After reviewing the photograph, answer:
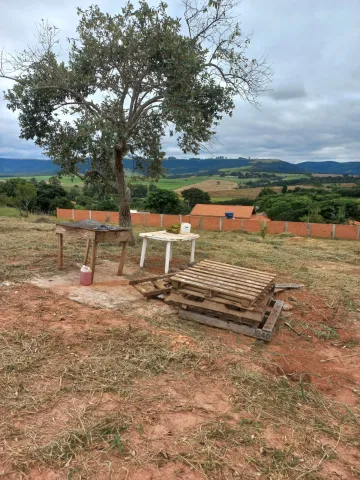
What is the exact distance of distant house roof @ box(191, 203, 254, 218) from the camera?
51.8 meters

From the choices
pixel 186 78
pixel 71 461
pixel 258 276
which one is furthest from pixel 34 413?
pixel 186 78

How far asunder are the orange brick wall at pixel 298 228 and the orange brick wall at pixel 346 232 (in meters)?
2.21

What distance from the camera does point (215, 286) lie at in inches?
176

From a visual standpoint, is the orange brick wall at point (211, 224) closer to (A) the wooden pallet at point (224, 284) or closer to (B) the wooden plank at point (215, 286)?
(A) the wooden pallet at point (224, 284)

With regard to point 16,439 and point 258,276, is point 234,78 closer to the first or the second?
point 258,276

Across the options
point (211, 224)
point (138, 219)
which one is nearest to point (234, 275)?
point (211, 224)

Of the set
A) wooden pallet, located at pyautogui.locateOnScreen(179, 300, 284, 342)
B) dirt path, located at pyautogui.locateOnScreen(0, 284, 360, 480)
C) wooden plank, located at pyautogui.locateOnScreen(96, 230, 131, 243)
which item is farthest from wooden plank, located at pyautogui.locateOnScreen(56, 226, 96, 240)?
wooden pallet, located at pyautogui.locateOnScreen(179, 300, 284, 342)

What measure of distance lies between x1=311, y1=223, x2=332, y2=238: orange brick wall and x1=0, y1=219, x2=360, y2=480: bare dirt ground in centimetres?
2100

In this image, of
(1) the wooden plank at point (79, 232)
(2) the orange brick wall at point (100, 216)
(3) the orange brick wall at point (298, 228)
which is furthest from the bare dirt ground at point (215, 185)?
(1) the wooden plank at point (79, 232)

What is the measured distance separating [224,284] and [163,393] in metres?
2.05

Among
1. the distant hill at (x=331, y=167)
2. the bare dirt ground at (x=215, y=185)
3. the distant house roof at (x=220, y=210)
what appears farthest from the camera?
the distant hill at (x=331, y=167)

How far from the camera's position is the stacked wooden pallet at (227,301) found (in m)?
4.15

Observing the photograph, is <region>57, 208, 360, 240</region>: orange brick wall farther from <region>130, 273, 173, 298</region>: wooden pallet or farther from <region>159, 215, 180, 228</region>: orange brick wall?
<region>130, 273, 173, 298</region>: wooden pallet

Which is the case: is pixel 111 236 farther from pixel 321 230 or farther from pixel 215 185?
pixel 215 185
